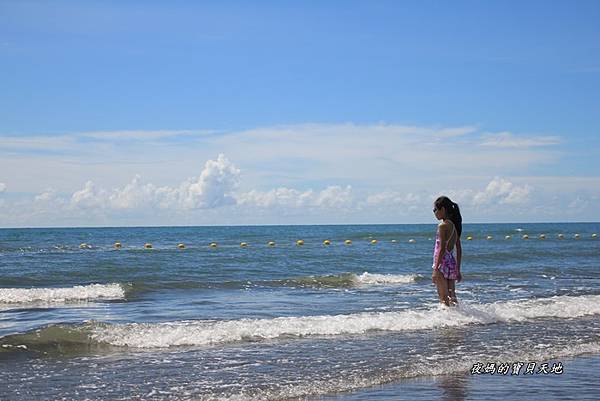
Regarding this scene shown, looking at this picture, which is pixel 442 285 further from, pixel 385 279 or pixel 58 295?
pixel 385 279

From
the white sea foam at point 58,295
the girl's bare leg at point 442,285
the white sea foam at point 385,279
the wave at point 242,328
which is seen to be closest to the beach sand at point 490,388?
the wave at point 242,328

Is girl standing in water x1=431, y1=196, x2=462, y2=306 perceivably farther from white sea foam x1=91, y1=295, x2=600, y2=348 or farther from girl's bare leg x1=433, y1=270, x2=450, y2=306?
white sea foam x1=91, y1=295, x2=600, y2=348

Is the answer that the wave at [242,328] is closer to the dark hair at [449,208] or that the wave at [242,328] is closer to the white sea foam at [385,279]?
the dark hair at [449,208]

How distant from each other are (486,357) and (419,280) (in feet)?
46.8

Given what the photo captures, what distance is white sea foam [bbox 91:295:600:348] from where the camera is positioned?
34.6 ft

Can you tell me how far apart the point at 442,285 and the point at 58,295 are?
11478 mm

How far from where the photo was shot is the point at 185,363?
8.93 meters

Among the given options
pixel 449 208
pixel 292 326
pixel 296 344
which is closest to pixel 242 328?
pixel 292 326

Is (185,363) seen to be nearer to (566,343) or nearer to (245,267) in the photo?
(566,343)

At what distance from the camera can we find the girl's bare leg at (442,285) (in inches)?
465

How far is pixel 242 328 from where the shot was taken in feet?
36.8

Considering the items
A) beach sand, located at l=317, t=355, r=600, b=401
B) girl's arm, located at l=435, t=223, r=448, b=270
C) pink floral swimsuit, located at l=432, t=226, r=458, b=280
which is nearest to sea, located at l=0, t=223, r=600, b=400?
beach sand, located at l=317, t=355, r=600, b=401

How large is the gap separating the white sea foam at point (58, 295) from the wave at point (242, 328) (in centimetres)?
739

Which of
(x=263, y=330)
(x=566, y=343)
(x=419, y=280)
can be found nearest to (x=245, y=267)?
(x=419, y=280)
